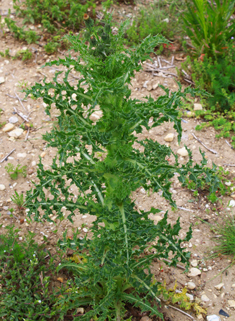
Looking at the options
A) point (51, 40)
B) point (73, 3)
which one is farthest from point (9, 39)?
point (73, 3)

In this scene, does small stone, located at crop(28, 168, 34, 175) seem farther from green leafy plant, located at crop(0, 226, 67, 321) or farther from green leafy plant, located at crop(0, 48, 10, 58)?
green leafy plant, located at crop(0, 48, 10, 58)

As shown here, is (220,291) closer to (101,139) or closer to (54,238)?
(54,238)

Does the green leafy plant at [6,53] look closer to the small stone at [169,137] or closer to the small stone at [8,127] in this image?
the small stone at [8,127]

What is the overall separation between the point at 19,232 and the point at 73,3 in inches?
148

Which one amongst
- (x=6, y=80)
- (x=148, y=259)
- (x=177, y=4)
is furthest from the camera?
(x=177, y=4)

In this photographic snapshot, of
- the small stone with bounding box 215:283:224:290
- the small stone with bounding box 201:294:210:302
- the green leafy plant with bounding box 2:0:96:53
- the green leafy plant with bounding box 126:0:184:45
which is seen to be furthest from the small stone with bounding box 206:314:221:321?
the green leafy plant with bounding box 2:0:96:53

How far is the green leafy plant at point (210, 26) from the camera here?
436 centimetres

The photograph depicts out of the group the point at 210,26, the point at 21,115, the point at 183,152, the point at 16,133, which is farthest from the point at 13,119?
the point at 210,26

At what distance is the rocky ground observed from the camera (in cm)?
290

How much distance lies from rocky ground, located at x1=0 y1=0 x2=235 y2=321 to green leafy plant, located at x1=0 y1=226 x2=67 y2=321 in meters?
0.29

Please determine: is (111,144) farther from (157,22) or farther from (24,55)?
(157,22)

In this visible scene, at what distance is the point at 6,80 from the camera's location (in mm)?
4602

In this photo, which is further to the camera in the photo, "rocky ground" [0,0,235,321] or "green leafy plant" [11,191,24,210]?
"green leafy plant" [11,191,24,210]

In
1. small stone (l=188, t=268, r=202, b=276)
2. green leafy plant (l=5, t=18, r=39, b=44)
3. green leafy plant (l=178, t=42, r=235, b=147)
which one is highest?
green leafy plant (l=5, t=18, r=39, b=44)
